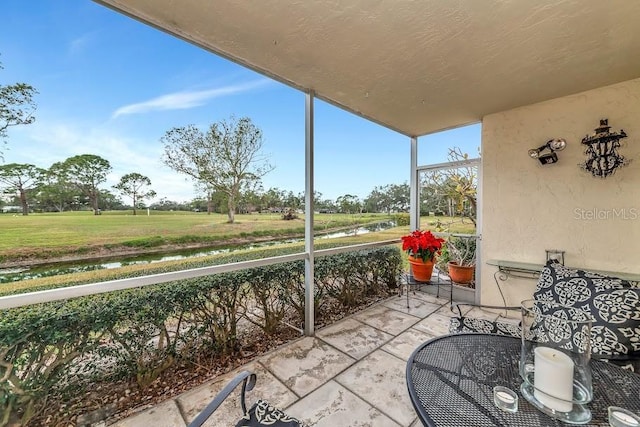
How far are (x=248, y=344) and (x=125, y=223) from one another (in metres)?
1.51

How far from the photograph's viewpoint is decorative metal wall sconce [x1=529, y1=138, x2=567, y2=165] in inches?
108

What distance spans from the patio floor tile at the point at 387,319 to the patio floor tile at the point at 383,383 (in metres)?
0.52

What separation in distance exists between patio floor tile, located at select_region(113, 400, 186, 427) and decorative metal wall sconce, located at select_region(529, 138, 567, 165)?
4.18m

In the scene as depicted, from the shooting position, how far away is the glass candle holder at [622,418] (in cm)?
87

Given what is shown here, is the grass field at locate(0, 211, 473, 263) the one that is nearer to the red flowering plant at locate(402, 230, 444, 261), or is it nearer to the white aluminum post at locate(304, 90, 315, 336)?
the white aluminum post at locate(304, 90, 315, 336)

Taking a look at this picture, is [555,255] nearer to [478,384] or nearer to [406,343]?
[406,343]

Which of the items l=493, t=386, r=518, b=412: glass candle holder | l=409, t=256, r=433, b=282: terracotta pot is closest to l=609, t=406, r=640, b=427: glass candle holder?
l=493, t=386, r=518, b=412: glass candle holder

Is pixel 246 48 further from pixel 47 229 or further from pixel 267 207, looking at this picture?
pixel 47 229

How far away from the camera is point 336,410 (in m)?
1.66


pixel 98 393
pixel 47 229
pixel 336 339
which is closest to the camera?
pixel 47 229

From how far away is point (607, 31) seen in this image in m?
1.73

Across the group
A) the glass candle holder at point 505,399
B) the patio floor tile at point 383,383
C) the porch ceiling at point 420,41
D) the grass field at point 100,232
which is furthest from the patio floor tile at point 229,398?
the porch ceiling at point 420,41

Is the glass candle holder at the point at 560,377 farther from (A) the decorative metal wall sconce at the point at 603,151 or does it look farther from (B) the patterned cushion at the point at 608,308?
(A) the decorative metal wall sconce at the point at 603,151

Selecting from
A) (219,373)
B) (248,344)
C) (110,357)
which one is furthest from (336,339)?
(110,357)
